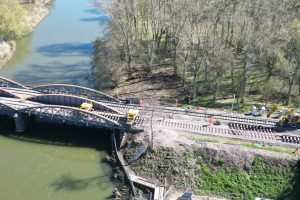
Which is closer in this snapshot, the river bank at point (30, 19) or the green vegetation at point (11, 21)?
the green vegetation at point (11, 21)

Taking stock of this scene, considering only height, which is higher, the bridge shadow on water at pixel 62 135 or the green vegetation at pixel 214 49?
the green vegetation at pixel 214 49

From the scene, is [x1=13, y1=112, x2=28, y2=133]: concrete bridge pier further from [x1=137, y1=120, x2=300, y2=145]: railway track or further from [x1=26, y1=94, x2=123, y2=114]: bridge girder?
[x1=137, y1=120, x2=300, y2=145]: railway track

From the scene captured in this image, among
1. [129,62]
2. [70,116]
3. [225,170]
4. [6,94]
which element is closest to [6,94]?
[6,94]

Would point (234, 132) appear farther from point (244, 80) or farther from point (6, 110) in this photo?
point (6, 110)

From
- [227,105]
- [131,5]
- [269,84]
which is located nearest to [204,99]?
[227,105]

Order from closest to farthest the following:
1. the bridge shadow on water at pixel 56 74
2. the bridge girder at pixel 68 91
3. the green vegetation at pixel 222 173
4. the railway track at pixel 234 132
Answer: the green vegetation at pixel 222 173
the railway track at pixel 234 132
the bridge girder at pixel 68 91
the bridge shadow on water at pixel 56 74

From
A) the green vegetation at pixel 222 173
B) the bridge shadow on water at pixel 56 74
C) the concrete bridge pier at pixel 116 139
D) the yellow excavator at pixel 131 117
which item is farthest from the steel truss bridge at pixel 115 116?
the bridge shadow on water at pixel 56 74

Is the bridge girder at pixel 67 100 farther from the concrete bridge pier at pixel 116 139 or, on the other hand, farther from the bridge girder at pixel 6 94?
the concrete bridge pier at pixel 116 139
